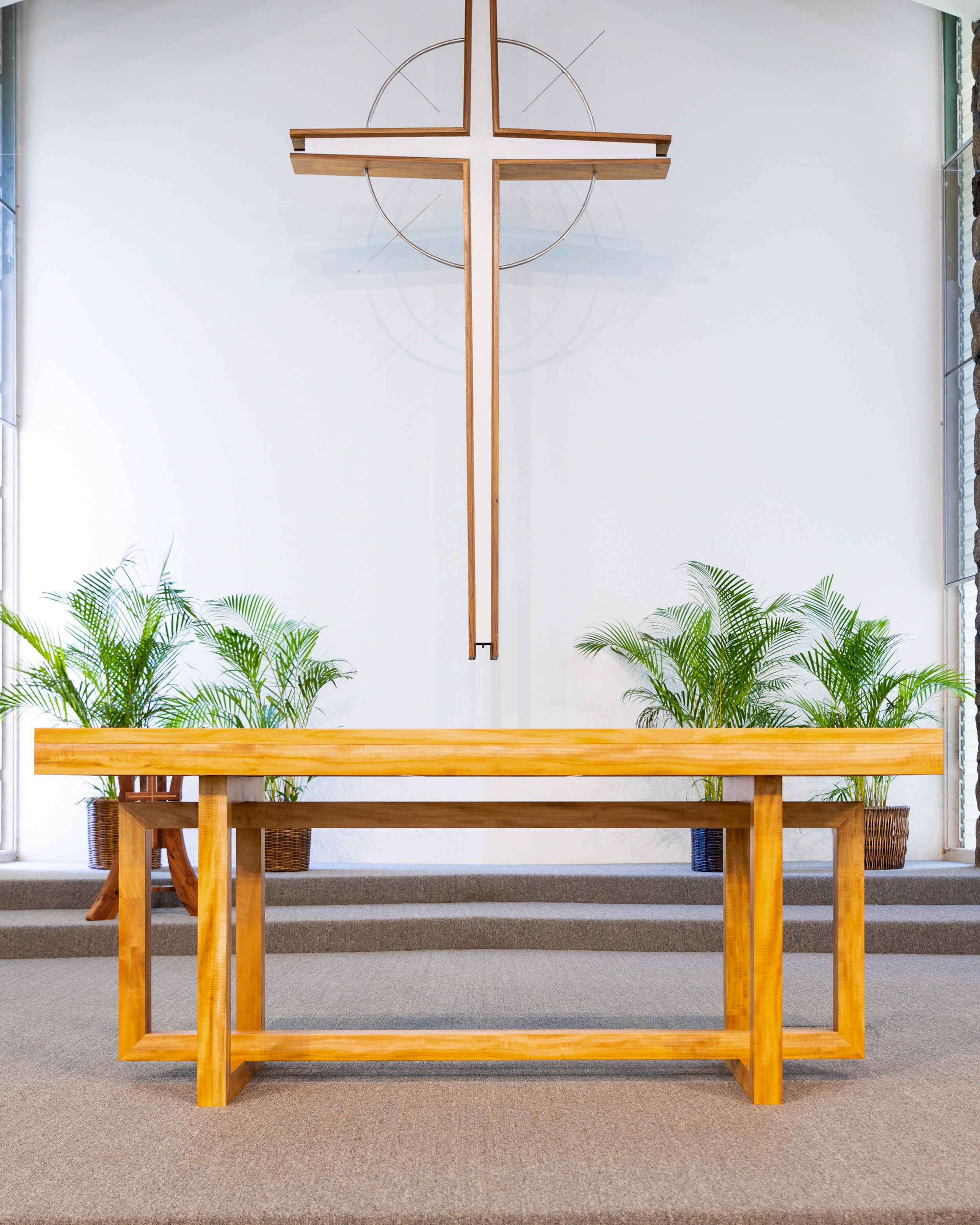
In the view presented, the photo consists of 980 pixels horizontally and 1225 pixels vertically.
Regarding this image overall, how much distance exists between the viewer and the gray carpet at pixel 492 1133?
1392 millimetres

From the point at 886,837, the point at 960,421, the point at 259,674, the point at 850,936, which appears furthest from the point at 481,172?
the point at 850,936

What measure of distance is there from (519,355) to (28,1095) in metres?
3.99

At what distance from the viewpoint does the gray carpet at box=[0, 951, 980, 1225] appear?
1392 millimetres

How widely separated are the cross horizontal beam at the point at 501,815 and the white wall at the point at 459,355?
2.84m

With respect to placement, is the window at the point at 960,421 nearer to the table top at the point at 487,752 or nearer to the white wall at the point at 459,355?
the white wall at the point at 459,355

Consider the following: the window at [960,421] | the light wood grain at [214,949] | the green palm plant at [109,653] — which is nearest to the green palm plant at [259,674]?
the green palm plant at [109,653]

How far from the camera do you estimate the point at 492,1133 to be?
5.50 ft

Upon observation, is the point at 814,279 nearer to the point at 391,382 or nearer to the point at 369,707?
the point at 391,382

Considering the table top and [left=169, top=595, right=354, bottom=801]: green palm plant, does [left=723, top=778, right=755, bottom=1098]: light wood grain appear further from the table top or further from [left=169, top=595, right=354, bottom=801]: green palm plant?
[left=169, top=595, right=354, bottom=801]: green palm plant

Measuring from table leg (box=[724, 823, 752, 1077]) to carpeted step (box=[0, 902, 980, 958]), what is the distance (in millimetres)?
1444

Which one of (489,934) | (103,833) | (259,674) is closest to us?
(489,934)

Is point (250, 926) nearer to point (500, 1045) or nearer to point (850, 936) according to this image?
point (500, 1045)

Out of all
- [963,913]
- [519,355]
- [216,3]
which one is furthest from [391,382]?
[963,913]

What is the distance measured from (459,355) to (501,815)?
3467mm
